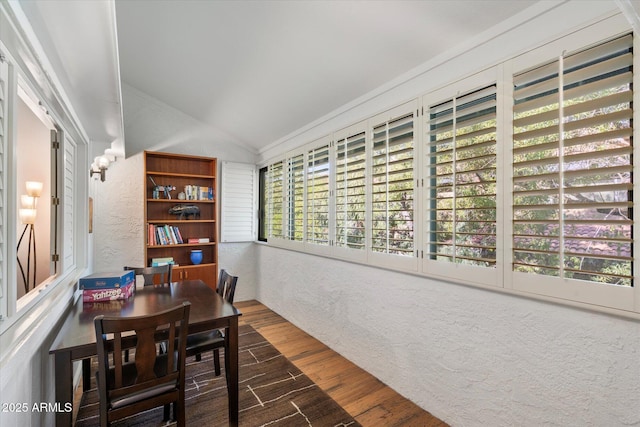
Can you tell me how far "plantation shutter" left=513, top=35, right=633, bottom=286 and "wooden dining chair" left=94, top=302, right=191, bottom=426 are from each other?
1.85m

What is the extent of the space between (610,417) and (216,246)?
4.10 meters

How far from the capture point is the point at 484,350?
172 centimetres

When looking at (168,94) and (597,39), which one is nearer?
(597,39)

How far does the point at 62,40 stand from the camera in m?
1.45

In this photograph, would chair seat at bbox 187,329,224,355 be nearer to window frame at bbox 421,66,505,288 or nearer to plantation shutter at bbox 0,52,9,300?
plantation shutter at bbox 0,52,9,300

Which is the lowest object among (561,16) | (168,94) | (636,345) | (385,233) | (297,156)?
(636,345)

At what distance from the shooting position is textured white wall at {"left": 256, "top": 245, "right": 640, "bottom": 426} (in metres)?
1.30

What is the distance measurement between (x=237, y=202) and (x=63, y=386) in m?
3.39

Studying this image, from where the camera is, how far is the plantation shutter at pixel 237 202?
14.9 ft

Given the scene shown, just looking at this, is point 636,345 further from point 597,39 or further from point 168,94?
point 168,94

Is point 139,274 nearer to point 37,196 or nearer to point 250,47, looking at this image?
point 37,196

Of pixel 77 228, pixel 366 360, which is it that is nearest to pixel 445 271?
pixel 366 360

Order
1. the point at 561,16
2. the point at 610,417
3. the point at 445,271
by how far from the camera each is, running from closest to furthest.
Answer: the point at 610,417 → the point at 561,16 → the point at 445,271

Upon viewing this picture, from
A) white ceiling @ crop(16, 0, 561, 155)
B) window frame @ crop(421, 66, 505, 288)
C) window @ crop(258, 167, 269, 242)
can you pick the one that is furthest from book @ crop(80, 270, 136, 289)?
window @ crop(258, 167, 269, 242)
